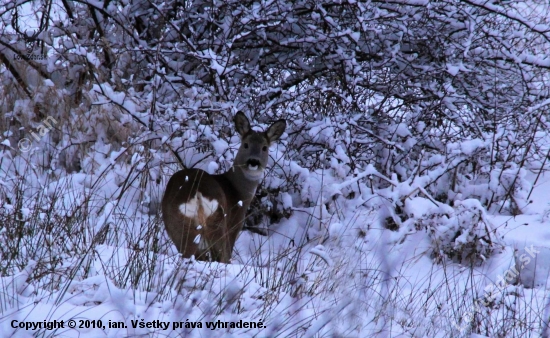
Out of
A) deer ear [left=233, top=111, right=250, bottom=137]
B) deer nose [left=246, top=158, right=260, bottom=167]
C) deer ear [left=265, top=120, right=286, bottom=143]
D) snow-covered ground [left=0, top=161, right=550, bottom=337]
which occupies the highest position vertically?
deer ear [left=233, top=111, right=250, bottom=137]

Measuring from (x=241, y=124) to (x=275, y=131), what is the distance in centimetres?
28

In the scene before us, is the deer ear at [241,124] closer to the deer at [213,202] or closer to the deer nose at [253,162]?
the deer at [213,202]

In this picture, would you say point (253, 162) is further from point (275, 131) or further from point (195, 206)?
point (195, 206)

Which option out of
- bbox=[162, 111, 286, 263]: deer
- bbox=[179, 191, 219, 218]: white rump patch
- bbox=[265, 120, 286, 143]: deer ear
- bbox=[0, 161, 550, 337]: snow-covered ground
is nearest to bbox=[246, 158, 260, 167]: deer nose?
bbox=[162, 111, 286, 263]: deer

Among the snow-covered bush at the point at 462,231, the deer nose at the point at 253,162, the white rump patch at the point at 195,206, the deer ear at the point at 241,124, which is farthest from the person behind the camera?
the deer ear at the point at 241,124

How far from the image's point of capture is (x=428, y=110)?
19.5 feet

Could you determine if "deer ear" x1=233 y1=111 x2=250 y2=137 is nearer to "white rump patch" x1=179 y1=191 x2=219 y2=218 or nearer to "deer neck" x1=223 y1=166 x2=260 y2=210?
"deer neck" x1=223 y1=166 x2=260 y2=210

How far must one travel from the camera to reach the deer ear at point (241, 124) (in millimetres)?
5434

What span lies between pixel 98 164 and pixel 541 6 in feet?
14.0

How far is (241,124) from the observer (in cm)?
550

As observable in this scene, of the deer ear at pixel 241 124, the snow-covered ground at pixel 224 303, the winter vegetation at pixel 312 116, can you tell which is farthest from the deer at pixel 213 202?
the snow-covered ground at pixel 224 303

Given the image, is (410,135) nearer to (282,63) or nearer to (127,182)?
(282,63)

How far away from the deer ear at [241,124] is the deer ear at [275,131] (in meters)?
0.16

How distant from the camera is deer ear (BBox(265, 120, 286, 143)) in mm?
5492
